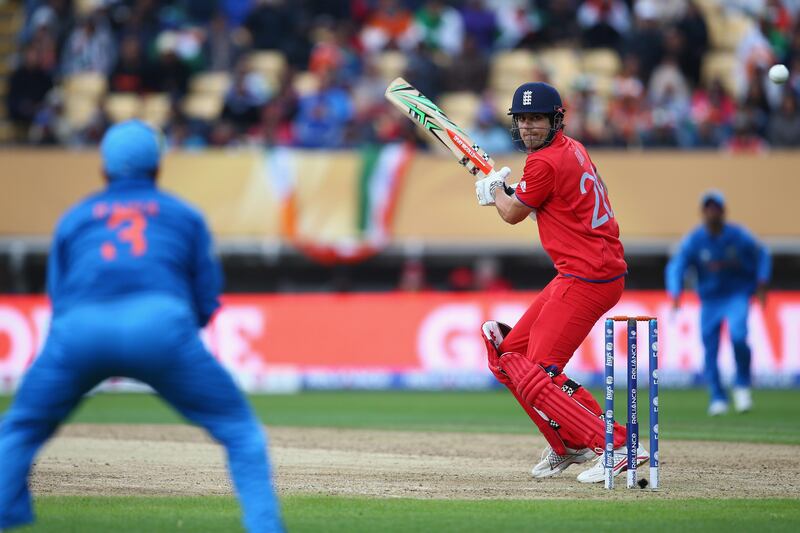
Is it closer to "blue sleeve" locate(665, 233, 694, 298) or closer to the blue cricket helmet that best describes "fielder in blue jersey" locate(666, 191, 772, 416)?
"blue sleeve" locate(665, 233, 694, 298)

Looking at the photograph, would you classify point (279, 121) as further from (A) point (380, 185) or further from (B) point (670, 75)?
(B) point (670, 75)

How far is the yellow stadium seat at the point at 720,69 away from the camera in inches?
910

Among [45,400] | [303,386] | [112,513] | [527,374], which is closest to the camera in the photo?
[45,400]

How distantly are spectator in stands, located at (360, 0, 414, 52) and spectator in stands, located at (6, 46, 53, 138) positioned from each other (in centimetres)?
567

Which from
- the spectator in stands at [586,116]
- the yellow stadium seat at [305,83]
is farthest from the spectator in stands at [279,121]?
the spectator in stands at [586,116]

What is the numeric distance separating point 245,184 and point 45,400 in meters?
15.2

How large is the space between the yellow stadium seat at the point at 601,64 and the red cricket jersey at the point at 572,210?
14657mm

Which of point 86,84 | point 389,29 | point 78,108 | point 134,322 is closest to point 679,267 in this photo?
point 389,29

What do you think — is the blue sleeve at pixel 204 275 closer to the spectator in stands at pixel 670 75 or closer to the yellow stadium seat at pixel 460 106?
the yellow stadium seat at pixel 460 106

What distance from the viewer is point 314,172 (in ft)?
69.1

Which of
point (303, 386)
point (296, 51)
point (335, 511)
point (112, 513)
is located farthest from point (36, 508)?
point (296, 51)

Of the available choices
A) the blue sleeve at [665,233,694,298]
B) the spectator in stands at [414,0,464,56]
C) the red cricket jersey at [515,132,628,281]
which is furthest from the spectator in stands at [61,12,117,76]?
the red cricket jersey at [515,132,628,281]

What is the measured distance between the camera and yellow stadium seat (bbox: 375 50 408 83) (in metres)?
22.6

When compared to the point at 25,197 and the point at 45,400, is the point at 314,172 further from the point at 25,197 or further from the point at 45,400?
the point at 45,400
